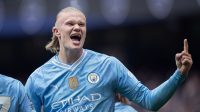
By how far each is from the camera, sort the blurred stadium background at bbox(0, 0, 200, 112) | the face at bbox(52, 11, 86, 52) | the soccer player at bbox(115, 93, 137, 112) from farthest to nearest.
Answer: the blurred stadium background at bbox(0, 0, 200, 112), the soccer player at bbox(115, 93, 137, 112), the face at bbox(52, 11, 86, 52)

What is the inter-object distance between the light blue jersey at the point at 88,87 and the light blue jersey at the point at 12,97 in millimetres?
119

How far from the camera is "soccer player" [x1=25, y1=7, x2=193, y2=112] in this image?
4906 millimetres

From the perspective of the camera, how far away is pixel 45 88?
16.5 ft

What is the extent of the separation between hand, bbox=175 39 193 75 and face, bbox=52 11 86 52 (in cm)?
79

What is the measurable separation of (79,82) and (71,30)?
0.39 meters

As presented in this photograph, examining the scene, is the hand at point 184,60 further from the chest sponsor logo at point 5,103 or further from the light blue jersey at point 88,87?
the chest sponsor logo at point 5,103

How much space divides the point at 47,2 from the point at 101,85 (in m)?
6.47

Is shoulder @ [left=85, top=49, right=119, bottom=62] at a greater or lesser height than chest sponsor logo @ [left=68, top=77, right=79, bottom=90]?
greater

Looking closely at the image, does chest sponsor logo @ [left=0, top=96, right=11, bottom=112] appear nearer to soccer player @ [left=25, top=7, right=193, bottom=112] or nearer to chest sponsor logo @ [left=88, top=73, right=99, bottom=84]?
soccer player @ [left=25, top=7, right=193, bottom=112]

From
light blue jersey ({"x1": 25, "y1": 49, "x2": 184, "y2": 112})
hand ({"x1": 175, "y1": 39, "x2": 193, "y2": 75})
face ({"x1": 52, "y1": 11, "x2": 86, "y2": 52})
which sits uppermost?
face ({"x1": 52, "y1": 11, "x2": 86, "y2": 52})

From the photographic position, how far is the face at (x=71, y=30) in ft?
16.6

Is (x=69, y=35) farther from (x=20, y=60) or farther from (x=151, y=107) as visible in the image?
(x=20, y=60)

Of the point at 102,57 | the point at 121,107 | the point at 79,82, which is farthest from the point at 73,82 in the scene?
the point at 121,107

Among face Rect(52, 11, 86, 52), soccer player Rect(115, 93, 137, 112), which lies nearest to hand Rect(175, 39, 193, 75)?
face Rect(52, 11, 86, 52)
